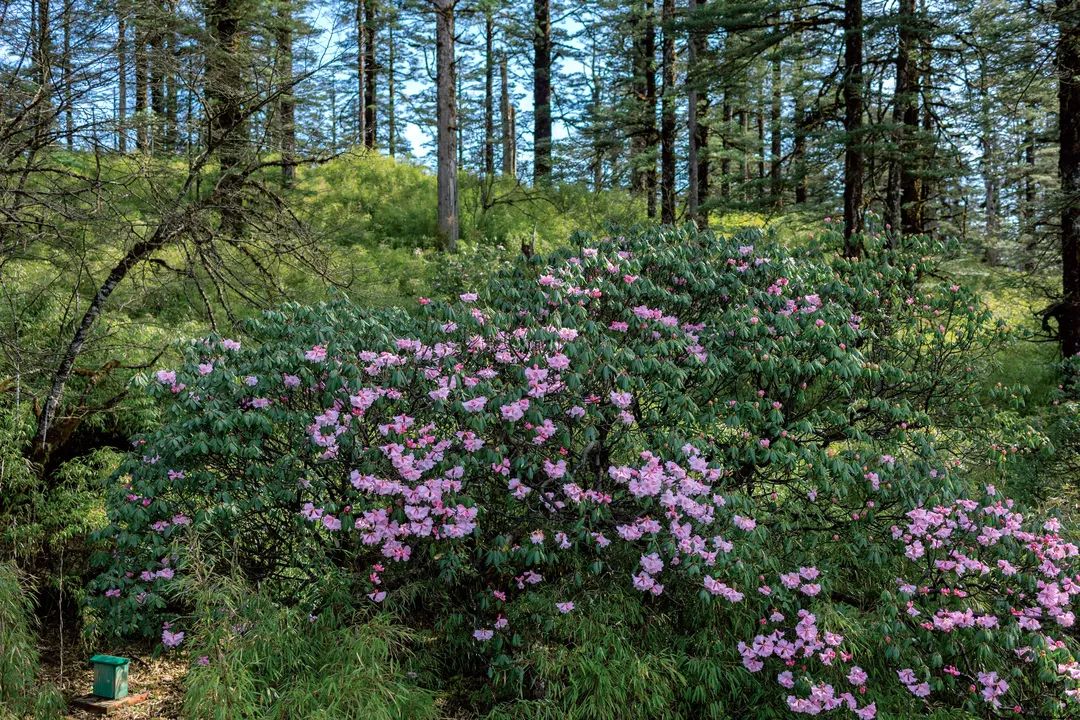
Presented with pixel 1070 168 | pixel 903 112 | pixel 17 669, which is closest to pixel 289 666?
pixel 17 669

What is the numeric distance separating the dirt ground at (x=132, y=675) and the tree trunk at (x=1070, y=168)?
25.8ft

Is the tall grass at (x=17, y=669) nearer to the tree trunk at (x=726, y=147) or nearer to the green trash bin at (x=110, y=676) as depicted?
the green trash bin at (x=110, y=676)

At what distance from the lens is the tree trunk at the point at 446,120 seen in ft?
34.2

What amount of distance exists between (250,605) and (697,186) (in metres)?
10.1

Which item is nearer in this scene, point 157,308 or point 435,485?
point 435,485

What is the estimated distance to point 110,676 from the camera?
385 cm

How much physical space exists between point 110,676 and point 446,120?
27.5 feet

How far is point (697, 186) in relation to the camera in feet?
39.7

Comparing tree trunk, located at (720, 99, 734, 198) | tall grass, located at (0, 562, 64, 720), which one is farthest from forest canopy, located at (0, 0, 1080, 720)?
tree trunk, located at (720, 99, 734, 198)

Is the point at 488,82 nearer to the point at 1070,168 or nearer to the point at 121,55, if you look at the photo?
the point at 1070,168

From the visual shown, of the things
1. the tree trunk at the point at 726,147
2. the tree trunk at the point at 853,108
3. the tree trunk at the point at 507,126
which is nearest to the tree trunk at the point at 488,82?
the tree trunk at the point at 507,126

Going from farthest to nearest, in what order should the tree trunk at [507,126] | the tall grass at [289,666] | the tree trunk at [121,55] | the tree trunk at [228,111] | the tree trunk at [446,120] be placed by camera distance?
the tree trunk at [507,126] < the tree trunk at [446,120] < the tree trunk at [228,111] < the tree trunk at [121,55] < the tall grass at [289,666]

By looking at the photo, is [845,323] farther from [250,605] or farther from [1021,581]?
[250,605]

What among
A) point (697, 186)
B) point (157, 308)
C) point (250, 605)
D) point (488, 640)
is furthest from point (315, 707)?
point (697, 186)
